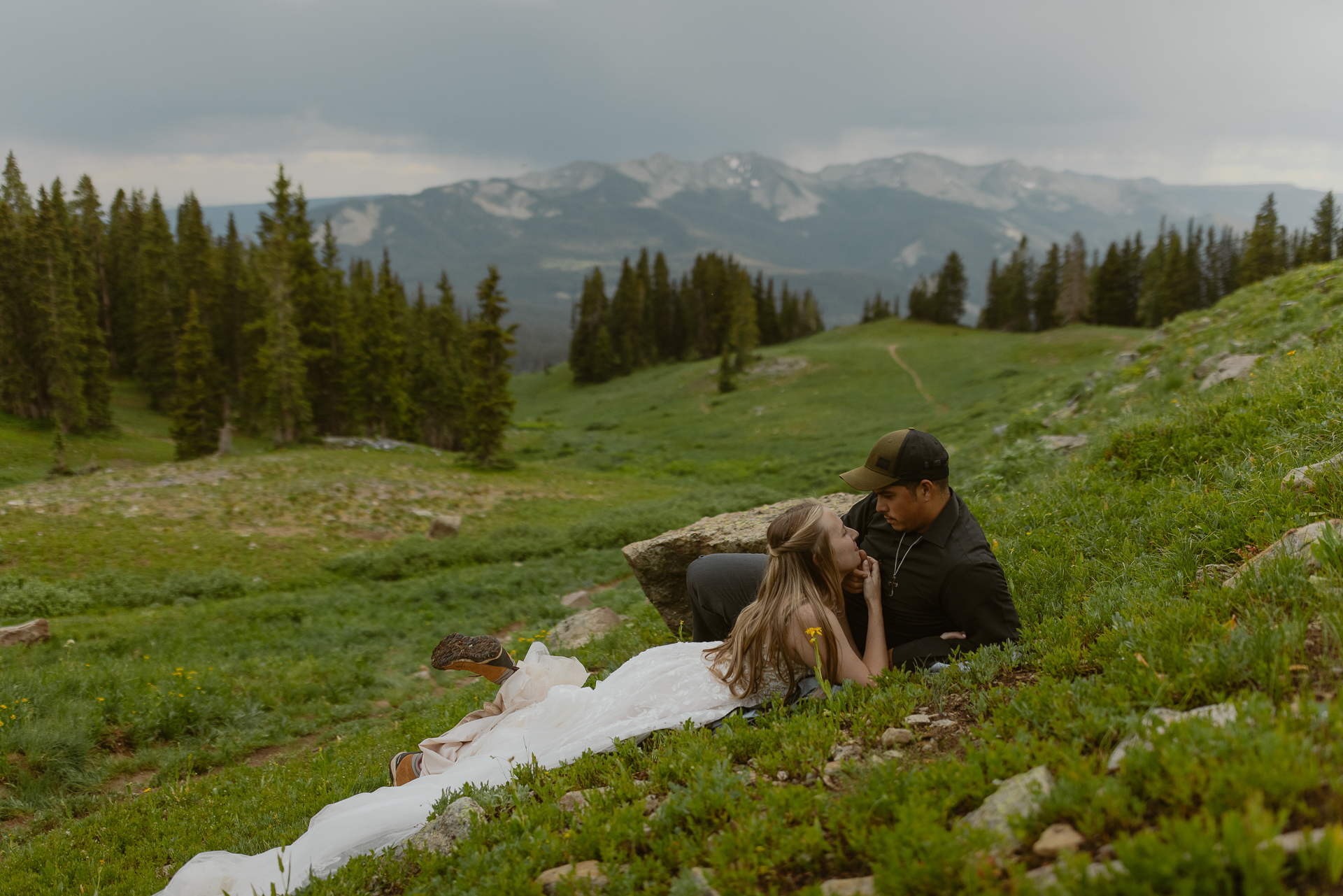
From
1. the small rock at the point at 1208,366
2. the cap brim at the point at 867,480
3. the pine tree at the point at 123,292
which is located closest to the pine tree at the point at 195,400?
the pine tree at the point at 123,292

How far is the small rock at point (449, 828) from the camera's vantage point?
405cm

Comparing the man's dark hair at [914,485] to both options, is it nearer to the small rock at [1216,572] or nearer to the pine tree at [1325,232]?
the small rock at [1216,572]

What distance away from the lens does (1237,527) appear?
496 centimetres

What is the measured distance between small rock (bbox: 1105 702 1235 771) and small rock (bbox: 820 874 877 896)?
3.83ft

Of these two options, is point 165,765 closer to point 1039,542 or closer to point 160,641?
point 160,641

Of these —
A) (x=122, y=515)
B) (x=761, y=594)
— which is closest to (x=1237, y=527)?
(x=761, y=594)

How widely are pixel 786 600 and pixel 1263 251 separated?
83.4m

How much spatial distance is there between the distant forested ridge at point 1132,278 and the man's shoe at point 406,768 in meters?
79.1

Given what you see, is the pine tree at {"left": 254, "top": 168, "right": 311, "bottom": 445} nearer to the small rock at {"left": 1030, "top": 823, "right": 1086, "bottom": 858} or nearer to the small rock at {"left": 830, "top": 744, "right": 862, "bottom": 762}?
the small rock at {"left": 830, "top": 744, "right": 862, "bottom": 762}

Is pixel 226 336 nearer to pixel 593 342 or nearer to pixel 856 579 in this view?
pixel 593 342

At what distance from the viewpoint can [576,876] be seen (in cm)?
335

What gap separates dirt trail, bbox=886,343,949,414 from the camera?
4759 centimetres

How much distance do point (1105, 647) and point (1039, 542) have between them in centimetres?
250

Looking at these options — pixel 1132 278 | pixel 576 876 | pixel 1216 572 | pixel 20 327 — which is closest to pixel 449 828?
pixel 576 876
